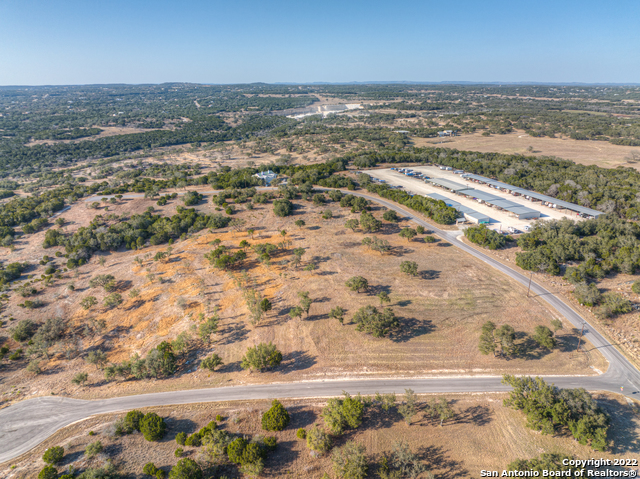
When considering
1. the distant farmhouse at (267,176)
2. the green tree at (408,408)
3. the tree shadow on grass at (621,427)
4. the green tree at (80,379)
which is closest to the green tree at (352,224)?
the green tree at (408,408)

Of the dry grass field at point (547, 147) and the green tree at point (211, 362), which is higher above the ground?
the dry grass field at point (547, 147)

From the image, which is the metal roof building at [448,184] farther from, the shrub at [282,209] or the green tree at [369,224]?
the shrub at [282,209]

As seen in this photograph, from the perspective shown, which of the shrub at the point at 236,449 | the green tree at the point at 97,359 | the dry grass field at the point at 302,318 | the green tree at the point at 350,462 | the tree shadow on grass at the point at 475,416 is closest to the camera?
the green tree at the point at 350,462

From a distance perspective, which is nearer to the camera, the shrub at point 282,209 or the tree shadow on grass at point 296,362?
the tree shadow on grass at point 296,362

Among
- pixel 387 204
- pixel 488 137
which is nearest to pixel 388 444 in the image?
pixel 387 204

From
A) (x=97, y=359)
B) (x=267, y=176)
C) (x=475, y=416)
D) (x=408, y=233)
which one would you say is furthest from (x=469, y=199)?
(x=97, y=359)

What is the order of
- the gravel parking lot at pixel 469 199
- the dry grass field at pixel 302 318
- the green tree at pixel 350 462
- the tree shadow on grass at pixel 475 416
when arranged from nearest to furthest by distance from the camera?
the green tree at pixel 350 462 → the tree shadow on grass at pixel 475 416 → the dry grass field at pixel 302 318 → the gravel parking lot at pixel 469 199
